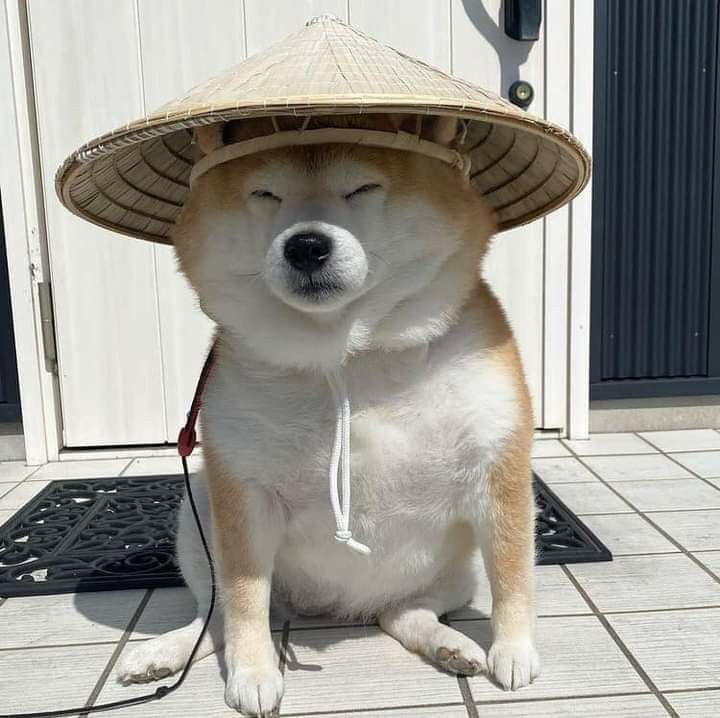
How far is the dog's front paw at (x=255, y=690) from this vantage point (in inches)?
50.3

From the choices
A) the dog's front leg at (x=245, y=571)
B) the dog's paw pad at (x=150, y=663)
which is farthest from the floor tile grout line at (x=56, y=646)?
the dog's front leg at (x=245, y=571)

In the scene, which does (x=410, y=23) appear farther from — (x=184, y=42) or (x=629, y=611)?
(x=629, y=611)

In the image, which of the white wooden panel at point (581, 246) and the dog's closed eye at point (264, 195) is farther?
the white wooden panel at point (581, 246)

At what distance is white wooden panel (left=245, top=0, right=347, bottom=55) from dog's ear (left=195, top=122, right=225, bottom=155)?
5.07 feet

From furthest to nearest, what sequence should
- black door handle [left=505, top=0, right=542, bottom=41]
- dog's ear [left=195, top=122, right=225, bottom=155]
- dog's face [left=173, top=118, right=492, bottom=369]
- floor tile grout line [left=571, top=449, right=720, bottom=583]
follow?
black door handle [left=505, top=0, right=542, bottom=41] → floor tile grout line [left=571, top=449, right=720, bottom=583] → dog's ear [left=195, top=122, right=225, bottom=155] → dog's face [left=173, top=118, right=492, bottom=369]

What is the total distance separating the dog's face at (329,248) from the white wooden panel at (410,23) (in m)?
1.56

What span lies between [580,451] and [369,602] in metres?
1.48

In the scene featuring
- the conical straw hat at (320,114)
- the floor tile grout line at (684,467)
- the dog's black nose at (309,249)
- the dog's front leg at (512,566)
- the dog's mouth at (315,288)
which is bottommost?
the floor tile grout line at (684,467)

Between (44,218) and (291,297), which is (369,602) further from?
(44,218)

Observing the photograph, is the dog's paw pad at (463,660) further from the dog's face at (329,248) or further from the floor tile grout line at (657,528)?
the floor tile grout line at (657,528)

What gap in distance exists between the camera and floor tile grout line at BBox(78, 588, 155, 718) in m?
1.36

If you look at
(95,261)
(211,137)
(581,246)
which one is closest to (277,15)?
(95,261)

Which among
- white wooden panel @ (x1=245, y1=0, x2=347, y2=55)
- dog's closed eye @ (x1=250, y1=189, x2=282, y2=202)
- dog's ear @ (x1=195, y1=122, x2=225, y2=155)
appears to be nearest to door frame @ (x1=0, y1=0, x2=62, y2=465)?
white wooden panel @ (x1=245, y1=0, x2=347, y2=55)

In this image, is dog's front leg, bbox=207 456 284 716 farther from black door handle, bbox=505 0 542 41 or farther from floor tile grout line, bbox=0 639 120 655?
black door handle, bbox=505 0 542 41
